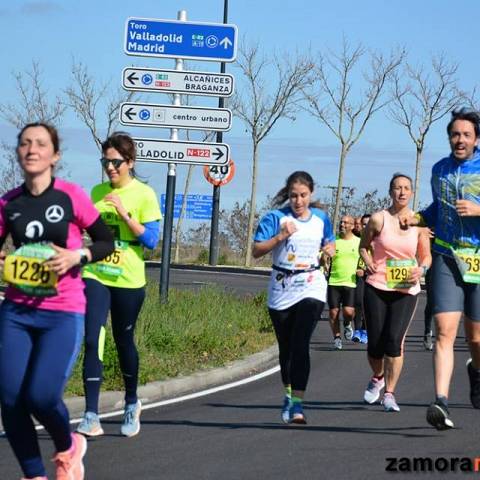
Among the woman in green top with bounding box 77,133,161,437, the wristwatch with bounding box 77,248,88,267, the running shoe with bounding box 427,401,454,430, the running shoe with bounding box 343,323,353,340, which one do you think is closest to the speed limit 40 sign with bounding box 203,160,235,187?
the running shoe with bounding box 343,323,353,340

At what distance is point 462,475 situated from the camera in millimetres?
7969

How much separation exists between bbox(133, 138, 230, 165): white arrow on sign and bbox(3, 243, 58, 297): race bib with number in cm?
1136

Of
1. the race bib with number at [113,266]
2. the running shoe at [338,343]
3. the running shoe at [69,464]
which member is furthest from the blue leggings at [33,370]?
the running shoe at [338,343]

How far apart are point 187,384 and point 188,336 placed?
6.69 feet

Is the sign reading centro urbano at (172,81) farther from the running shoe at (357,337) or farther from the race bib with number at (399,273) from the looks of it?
the race bib with number at (399,273)

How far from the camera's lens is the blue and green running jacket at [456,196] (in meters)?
9.45

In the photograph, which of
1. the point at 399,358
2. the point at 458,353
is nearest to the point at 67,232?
the point at 399,358

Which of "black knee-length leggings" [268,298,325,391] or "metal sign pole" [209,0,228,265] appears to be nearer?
"black knee-length leggings" [268,298,325,391]

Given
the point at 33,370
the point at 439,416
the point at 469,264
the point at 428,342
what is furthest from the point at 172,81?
the point at 33,370

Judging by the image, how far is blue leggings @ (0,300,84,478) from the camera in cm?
678

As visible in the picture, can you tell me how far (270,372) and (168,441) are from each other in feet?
18.0

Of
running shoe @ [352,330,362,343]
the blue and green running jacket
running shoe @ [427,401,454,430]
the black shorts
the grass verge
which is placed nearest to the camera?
running shoe @ [427,401,454,430]

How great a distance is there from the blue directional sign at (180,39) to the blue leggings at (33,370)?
11655mm

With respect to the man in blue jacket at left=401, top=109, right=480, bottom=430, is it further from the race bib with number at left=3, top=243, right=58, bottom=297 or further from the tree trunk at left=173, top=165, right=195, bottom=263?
the tree trunk at left=173, top=165, right=195, bottom=263
